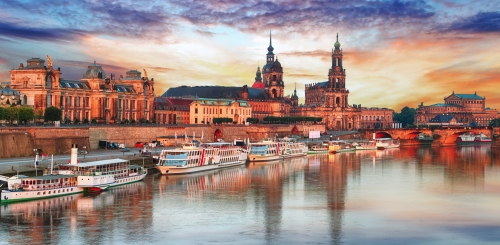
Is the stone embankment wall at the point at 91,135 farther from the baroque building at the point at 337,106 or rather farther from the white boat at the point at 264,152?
the baroque building at the point at 337,106

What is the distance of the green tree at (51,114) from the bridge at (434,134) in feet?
210

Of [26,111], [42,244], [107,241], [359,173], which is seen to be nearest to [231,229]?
[107,241]

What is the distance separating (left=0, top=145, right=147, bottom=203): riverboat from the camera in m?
38.7

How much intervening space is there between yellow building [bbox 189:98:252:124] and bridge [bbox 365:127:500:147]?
75.0 ft

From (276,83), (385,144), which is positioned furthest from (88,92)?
(276,83)

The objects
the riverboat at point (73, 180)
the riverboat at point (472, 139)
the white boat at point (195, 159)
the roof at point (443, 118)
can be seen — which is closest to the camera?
the riverboat at point (73, 180)

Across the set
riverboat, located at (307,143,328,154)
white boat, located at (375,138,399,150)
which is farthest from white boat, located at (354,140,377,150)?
riverboat, located at (307,143,328,154)

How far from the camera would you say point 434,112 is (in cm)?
19850

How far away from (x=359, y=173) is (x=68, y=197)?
2741cm

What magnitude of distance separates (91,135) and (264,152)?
59.9 feet

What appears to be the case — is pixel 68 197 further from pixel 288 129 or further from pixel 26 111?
pixel 288 129

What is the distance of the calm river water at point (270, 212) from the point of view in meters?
31.3

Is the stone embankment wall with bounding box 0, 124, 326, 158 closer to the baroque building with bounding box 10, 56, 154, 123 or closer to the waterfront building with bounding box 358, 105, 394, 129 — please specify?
the baroque building with bounding box 10, 56, 154, 123

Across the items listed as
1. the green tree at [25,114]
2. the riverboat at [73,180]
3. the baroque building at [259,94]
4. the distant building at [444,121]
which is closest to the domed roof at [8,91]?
the green tree at [25,114]
